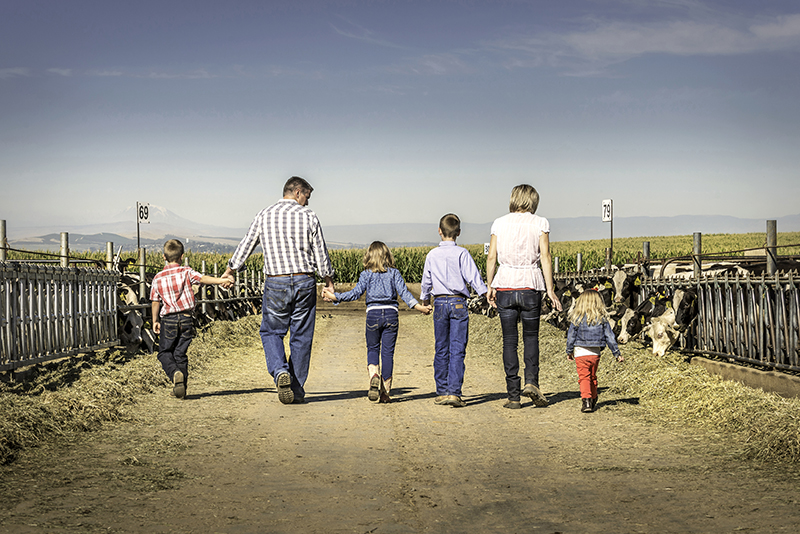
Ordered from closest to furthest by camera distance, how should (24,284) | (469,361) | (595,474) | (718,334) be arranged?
(595,474) < (24,284) < (718,334) < (469,361)

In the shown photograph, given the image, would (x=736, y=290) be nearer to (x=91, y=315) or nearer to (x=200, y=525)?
(x=200, y=525)

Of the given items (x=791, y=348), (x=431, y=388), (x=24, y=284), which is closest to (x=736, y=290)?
(x=791, y=348)

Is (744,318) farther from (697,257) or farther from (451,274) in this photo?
(451,274)

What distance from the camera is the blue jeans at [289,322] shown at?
809cm

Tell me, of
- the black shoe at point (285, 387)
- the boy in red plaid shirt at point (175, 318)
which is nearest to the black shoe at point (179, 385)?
the boy in red plaid shirt at point (175, 318)

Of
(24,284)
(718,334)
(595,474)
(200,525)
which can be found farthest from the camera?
(718,334)

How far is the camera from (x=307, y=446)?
605 centimetres

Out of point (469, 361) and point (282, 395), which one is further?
point (469, 361)

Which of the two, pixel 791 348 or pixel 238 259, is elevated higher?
pixel 238 259

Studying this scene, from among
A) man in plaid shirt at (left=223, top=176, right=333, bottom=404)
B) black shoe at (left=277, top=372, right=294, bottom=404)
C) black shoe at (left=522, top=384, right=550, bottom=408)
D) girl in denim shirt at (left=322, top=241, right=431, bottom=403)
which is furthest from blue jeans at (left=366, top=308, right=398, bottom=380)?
black shoe at (left=522, top=384, right=550, bottom=408)

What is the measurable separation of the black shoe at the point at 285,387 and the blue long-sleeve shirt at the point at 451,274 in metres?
1.62

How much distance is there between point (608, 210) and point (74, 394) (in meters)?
15.6

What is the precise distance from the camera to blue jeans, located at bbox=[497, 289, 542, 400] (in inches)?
309

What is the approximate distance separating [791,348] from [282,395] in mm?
5292
